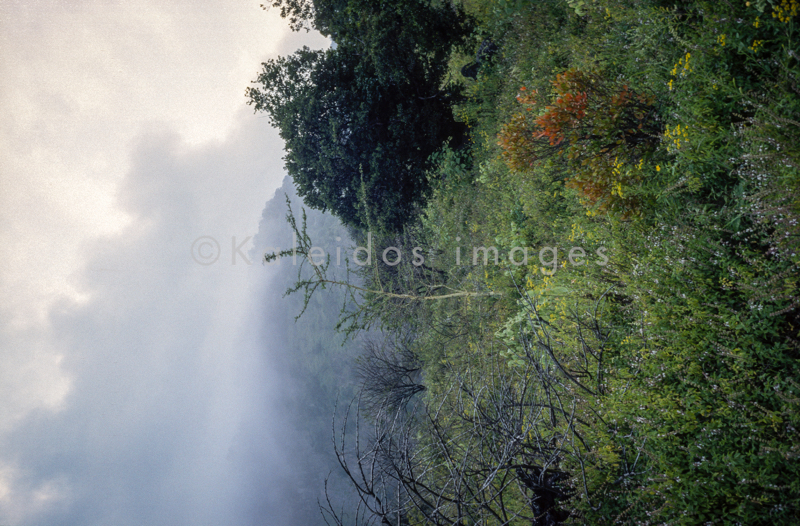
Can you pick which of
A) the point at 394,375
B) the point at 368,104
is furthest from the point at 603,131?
the point at 394,375

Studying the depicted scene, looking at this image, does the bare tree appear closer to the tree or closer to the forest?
the forest

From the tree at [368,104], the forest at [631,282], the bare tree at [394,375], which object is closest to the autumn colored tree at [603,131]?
the forest at [631,282]

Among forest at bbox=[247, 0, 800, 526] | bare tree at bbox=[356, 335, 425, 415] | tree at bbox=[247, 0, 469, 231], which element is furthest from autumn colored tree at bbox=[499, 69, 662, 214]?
bare tree at bbox=[356, 335, 425, 415]

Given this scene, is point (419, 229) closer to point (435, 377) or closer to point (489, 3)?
point (435, 377)

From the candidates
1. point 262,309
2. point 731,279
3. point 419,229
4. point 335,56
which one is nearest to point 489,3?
point 335,56

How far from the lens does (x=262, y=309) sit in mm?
65812

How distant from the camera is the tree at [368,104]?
31.5ft

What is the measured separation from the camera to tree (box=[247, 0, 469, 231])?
961 centimetres

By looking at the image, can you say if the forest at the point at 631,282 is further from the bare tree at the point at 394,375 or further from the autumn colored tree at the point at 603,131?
the bare tree at the point at 394,375

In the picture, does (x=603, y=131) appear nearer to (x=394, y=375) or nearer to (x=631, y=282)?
(x=631, y=282)

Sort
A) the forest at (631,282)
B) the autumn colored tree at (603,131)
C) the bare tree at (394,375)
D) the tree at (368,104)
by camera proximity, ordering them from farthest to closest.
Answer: the bare tree at (394,375)
the tree at (368,104)
the autumn colored tree at (603,131)
the forest at (631,282)

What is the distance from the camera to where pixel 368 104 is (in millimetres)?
10227

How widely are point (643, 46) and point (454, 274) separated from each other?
635cm

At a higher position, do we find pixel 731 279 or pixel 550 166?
pixel 550 166
